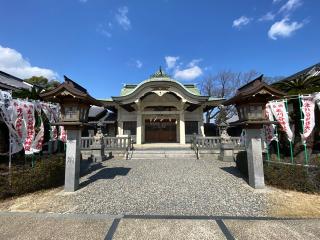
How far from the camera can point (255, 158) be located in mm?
6520

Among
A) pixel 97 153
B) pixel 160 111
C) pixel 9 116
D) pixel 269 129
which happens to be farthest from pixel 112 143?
pixel 269 129

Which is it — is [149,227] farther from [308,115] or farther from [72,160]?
[308,115]

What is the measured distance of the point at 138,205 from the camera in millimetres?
5176

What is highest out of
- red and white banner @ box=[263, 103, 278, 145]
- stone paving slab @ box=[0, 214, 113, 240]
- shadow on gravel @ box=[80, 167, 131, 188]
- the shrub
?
red and white banner @ box=[263, 103, 278, 145]

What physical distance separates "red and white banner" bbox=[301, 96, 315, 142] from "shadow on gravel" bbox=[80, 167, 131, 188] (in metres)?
7.51

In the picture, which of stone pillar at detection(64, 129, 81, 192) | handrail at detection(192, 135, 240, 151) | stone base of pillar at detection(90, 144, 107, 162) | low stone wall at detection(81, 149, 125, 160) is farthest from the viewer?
handrail at detection(192, 135, 240, 151)

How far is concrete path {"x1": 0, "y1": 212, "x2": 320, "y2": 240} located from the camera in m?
3.59

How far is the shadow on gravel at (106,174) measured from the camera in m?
7.52

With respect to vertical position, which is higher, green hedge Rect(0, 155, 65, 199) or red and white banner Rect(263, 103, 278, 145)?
red and white banner Rect(263, 103, 278, 145)

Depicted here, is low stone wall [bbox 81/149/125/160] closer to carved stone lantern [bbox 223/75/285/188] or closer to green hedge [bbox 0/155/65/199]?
green hedge [bbox 0/155/65/199]

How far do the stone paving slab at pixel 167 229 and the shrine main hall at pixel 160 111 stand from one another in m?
14.1

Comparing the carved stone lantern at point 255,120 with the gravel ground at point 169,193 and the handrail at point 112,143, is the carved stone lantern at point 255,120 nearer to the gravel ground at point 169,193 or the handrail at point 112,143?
the gravel ground at point 169,193

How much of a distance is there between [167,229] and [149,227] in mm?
371

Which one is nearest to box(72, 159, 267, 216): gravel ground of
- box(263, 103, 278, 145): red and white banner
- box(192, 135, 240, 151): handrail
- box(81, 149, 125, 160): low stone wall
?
box(263, 103, 278, 145): red and white banner
